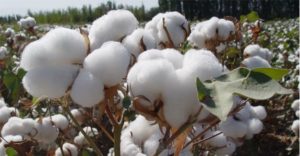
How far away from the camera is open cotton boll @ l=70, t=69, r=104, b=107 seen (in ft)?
2.54

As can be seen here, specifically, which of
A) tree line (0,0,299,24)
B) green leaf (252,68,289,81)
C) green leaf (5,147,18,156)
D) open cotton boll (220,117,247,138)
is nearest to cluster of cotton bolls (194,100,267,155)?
open cotton boll (220,117,247,138)

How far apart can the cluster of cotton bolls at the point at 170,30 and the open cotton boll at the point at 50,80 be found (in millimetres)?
297

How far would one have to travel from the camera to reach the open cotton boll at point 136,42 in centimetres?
88

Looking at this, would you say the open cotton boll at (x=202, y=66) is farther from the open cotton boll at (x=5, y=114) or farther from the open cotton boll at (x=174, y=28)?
the open cotton boll at (x=5, y=114)

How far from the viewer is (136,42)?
88cm

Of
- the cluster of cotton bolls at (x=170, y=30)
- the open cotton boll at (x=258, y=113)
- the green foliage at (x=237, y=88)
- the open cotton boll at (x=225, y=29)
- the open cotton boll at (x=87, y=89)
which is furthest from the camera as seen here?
the open cotton boll at (x=258, y=113)

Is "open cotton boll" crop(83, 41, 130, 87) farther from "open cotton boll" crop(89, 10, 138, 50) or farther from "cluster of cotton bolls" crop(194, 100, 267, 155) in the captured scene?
"cluster of cotton bolls" crop(194, 100, 267, 155)

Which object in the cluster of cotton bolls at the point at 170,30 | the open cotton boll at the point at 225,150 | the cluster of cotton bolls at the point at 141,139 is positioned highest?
the cluster of cotton bolls at the point at 170,30

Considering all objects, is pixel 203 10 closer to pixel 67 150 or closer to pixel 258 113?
pixel 258 113

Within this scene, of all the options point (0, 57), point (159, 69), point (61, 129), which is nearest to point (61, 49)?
point (159, 69)

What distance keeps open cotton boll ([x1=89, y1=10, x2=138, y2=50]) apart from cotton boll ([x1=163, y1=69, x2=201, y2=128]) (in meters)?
0.17

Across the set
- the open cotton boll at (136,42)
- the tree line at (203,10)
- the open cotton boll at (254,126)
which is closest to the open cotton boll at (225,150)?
the open cotton boll at (254,126)

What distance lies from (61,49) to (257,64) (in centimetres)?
78

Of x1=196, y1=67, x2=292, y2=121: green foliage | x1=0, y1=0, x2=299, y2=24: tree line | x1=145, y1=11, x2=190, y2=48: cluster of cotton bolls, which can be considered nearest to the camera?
x1=196, y1=67, x2=292, y2=121: green foliage
